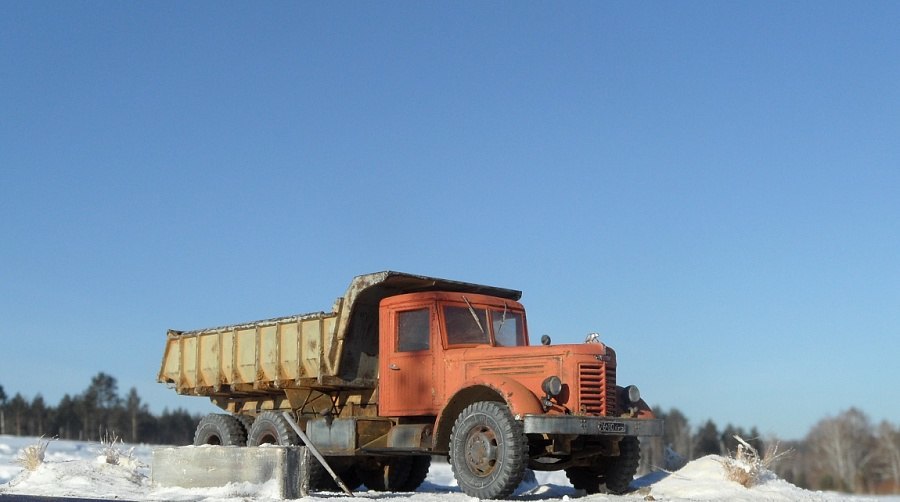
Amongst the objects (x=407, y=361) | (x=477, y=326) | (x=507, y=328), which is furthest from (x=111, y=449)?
(x=507, y=328)

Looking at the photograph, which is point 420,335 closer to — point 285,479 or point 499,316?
point 499,316

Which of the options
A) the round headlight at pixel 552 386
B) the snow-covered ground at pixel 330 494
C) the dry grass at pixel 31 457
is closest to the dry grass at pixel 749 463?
the snow-covered ground at pixel 330 494

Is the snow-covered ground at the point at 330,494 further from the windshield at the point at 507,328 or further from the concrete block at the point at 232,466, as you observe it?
the windshield at the point at 507,328

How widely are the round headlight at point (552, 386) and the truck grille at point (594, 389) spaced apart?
428mm

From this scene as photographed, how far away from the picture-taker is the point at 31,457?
1622 centimetres

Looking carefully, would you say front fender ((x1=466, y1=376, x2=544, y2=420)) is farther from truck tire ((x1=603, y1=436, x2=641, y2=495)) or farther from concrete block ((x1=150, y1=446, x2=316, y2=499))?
concrete block ((x1=150, y1=446, x2=316, y2=499))

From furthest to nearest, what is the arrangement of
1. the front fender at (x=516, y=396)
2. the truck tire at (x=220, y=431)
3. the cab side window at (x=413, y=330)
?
the truck tire at (x=220, y=431)
the cab side window at (x=413, y=330)
the front fender at (x=516, y=396)

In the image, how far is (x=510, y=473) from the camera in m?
12.7

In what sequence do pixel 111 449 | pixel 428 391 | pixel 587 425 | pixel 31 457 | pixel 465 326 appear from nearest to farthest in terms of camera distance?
pixel 587 425
pixel 428 391
pixel 465 326
pixel 31 457
pixel 111 449

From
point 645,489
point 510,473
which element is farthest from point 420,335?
point 645,489

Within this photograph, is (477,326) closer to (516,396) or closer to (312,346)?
(516,396)

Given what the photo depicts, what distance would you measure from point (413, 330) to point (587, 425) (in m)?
3.26

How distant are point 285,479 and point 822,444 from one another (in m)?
15.5

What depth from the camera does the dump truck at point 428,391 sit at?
520 inches
